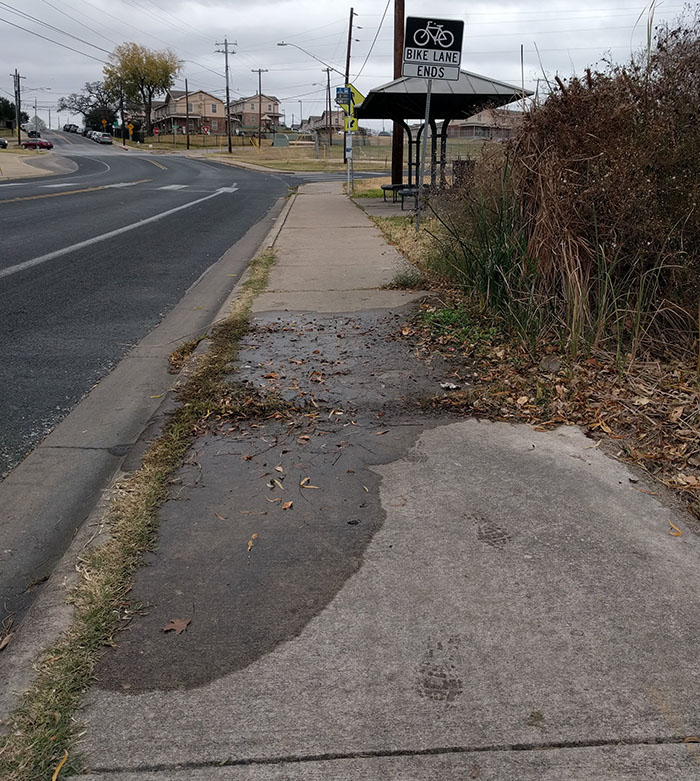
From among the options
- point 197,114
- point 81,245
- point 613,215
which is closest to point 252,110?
point 197,114

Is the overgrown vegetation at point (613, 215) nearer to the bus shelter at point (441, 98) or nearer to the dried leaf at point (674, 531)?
the dried leaf at point (674, 531)

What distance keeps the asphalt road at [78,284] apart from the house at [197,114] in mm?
130264

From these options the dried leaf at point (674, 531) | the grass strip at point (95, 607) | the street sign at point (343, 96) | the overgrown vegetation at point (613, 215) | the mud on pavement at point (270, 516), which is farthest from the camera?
the street sign at point (343, 96)

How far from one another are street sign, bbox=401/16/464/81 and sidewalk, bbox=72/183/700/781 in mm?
6715

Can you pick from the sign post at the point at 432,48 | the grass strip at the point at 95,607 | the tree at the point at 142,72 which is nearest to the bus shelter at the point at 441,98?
the sign post at the point at 432,48

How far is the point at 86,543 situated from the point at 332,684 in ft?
4.13

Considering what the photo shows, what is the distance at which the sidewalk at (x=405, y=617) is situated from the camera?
1963 millimetres

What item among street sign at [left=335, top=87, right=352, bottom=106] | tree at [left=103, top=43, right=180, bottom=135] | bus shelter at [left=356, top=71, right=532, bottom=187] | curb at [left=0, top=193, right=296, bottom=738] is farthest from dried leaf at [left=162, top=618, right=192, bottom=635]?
tree at [left=103, top=43, right=180, bottom=135]

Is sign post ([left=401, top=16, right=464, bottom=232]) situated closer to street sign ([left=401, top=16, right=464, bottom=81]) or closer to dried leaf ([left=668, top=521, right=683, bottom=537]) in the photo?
street sign ([left=401, top=16, right=464, bottom=81])

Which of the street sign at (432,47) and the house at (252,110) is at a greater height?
the house at (252,110)

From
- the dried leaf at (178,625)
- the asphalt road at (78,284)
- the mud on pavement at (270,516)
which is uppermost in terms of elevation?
the asphalt road at (78,284)

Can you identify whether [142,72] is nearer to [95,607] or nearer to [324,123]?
[324,123]

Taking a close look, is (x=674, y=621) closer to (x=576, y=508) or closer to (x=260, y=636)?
(x=576, y=508)

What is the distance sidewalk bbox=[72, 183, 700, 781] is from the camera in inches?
77.3
